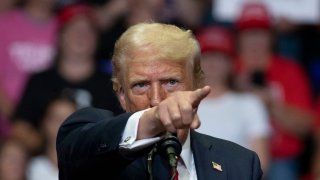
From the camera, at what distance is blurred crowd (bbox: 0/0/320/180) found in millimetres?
6711

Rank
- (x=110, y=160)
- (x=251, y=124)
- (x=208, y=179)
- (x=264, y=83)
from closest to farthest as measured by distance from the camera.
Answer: (x=110, y=160) < (x=208, y=179) < (x=251, y=124) < (x=264, y=83)

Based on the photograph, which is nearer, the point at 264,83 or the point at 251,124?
the point at 251,124

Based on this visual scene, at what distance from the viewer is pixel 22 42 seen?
7273 millimetres

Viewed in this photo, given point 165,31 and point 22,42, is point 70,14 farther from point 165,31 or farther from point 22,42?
point 165,31

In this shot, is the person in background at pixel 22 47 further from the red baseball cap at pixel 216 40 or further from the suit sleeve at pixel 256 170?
the suit sleeve at pixel 256 170

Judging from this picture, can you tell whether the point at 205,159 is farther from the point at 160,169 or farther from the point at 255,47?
the point at 255,47

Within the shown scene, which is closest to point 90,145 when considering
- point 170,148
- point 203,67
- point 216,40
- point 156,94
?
point 156,94

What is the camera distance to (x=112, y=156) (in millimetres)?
2971

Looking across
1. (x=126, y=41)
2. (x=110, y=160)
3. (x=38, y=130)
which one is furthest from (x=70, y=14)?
(x=110, y=160)

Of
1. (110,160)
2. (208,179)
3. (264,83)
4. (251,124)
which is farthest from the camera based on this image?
(264,83)

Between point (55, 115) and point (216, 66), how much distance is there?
3.38 ft

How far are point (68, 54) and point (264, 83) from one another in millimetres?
1270

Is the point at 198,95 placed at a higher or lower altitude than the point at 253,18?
higher

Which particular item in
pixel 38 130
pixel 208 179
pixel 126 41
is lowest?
pixel 38 130
